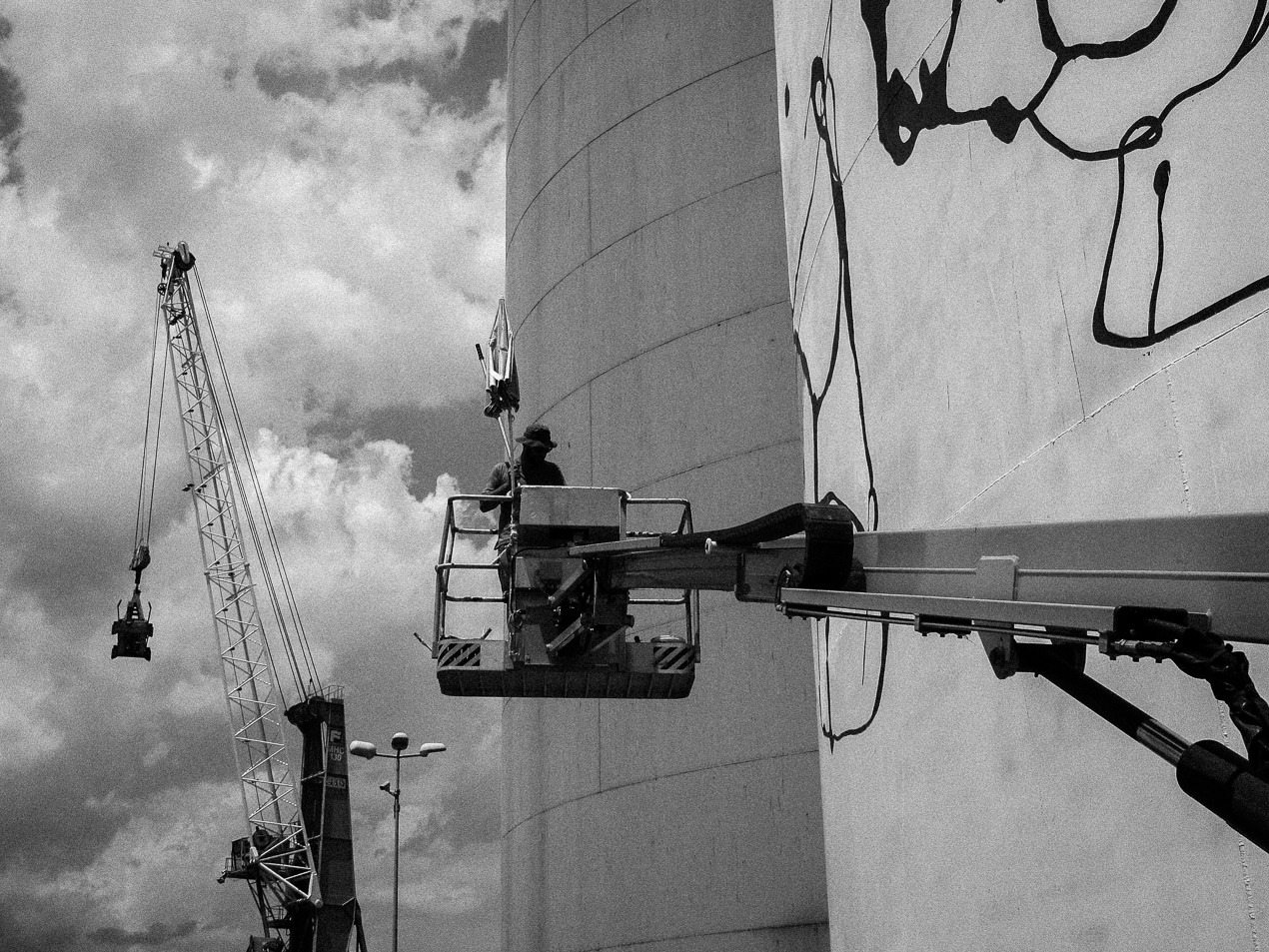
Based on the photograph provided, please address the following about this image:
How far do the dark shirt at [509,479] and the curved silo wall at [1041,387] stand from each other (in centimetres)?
272

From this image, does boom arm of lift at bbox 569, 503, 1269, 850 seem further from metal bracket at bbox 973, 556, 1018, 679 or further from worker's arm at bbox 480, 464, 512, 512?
worker's arm at bbox 480, 464, 512, 512

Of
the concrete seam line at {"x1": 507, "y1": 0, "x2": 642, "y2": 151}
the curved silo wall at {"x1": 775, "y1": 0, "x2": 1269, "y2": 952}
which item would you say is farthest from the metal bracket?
the concrete seam line at {"x1": 507, "y1": 0, "x2": 642, "y2": 151}

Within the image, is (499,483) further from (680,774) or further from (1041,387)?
Result: (680,774)

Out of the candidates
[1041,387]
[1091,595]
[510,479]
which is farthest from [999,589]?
[510,479]

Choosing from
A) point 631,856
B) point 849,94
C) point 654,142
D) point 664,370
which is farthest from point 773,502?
point 849,94

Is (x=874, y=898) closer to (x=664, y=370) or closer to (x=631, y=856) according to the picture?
(x=631, y=856)

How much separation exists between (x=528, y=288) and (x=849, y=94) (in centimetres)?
1546

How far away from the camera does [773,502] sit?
16.6 m

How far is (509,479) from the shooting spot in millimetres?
8906

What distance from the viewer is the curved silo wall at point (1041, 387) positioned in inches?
153

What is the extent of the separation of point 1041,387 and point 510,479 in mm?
4736

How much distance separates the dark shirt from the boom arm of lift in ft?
12.5

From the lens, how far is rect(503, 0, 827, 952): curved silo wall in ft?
52.1

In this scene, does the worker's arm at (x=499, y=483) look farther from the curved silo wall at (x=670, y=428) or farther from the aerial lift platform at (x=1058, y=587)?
the curved silo wall at (x=670, y=428)
